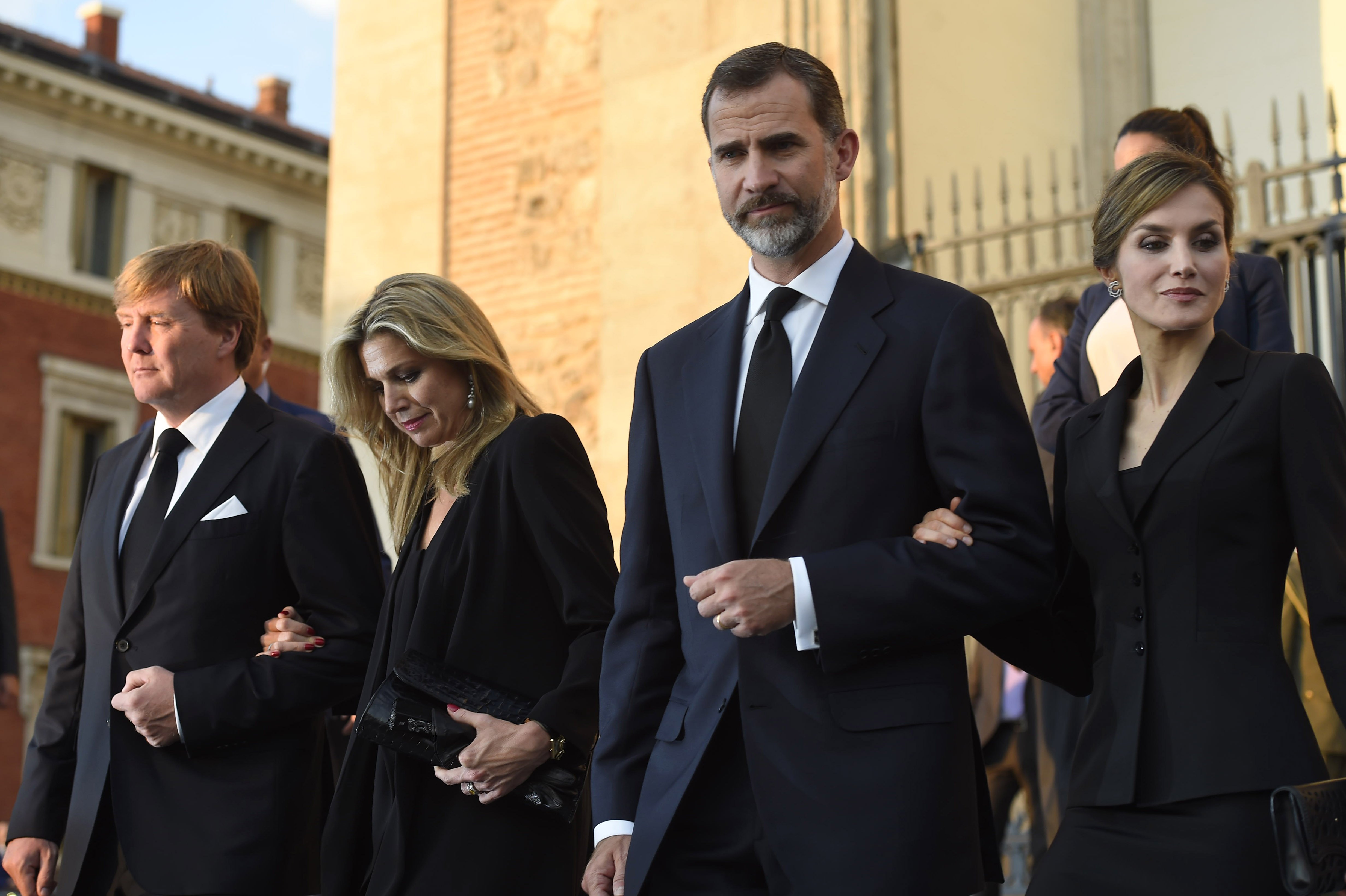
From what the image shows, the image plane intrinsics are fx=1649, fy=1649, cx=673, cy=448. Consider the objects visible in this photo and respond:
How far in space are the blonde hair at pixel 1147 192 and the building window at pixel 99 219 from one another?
86.0 feet

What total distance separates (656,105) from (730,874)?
8.05m

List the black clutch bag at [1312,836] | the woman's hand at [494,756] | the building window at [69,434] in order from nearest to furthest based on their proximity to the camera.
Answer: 1. the black clutch bag at [1312,836]
2. the woman's hand at [494,756]
3. the building window at [69,434]

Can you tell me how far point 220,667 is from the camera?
3.85m

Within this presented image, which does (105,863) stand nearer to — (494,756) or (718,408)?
(494,756)

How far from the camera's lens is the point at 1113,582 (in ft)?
9.61

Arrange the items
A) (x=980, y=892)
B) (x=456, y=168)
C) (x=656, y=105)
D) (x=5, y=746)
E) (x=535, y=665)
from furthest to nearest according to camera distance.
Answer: (x=5, y=746) < (x=456, y=168) < (x=656, y=105) < (x=535, y=665) < (x=980, y=892)

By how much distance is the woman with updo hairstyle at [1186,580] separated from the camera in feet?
8.86

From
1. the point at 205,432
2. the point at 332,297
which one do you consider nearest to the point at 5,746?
the point at 332,297

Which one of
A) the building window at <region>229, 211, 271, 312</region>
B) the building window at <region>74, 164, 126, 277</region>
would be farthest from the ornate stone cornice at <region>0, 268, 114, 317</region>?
the building window at <region>229, 211, 271, 312</region>

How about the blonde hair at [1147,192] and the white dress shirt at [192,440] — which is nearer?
the blonde hair at [1147,192]

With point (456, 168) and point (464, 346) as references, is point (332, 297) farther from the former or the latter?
point (464, 346)

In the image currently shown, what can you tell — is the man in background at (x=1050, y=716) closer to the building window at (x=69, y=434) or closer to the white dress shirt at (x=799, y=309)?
the white dress shirt at (x=799, y=309)

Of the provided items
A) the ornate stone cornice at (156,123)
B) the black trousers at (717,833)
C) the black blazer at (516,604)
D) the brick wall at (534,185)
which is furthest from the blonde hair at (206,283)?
the ornate stone cornice at (156,123)

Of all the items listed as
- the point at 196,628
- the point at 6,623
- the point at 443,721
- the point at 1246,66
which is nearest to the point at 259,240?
the point at 1246,66
